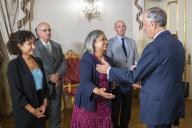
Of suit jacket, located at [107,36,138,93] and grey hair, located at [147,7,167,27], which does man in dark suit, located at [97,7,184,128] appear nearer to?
grey hair, located at [147,7,167,27]

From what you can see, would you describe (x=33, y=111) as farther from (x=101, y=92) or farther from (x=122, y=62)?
(x=122, y=62)

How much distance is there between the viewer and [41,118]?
2703 mm

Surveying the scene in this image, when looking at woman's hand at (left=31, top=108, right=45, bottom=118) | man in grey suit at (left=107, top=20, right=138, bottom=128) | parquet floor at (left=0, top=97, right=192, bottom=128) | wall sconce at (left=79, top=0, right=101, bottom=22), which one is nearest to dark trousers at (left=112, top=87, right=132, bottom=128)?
man in grey suit at (left=107, top=20, right=138, bottom=128)

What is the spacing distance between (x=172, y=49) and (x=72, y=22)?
12.5 feet

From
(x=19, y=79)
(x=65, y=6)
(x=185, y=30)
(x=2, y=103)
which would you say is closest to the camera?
(x=19, y=79)

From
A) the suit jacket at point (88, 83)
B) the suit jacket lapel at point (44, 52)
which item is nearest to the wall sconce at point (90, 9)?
the suit jacket lapel at point (44, 52)

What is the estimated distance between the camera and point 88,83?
2.93 m

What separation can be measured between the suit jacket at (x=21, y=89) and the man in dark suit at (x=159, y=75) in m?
0.78

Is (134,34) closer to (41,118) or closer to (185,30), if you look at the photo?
(185,30)

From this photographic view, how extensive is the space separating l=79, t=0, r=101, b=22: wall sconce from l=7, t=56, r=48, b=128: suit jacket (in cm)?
357

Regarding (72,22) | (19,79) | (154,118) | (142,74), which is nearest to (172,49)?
(142,74)

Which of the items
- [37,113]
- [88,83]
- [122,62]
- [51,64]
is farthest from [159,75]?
[122,62]

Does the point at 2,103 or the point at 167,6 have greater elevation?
the point at 167,6

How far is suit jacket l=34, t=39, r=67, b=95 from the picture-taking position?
12.2 ft
